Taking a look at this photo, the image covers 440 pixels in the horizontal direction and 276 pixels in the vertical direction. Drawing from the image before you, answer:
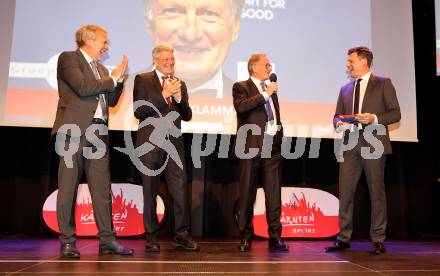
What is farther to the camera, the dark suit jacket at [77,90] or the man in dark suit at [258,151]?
A: the man in dark suit at [258,151]

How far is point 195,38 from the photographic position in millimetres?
4234

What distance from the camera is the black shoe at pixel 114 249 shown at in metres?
2.83

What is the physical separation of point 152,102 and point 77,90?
22.6 inches

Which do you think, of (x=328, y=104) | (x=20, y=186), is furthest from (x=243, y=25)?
(x=20, y=186)

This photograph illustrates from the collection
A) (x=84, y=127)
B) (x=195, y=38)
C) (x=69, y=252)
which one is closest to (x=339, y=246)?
(x=69, y=252)

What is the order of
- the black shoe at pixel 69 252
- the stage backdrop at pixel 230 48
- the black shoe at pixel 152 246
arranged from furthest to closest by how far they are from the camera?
the stage backdrop at pixel 230 48, the black shoe at pixel 152 246, the black shoe at pixel 69 252

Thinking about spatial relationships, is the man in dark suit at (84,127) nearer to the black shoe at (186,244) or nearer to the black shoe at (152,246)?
the black shoe at (152,246)

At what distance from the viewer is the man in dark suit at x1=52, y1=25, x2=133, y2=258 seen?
8.91 feet

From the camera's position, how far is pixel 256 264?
2.49 meters

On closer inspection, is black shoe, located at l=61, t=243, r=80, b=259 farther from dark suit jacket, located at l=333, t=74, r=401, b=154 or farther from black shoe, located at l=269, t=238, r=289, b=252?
dark suit jacket, located at l=333, t=74, r=401, b=154

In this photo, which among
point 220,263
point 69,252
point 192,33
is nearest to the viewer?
point 220,263

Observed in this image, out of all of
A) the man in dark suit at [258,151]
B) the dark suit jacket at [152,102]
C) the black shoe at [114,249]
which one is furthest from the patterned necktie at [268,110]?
the black shoe at [114,249]

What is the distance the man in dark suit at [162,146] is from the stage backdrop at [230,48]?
100 cm

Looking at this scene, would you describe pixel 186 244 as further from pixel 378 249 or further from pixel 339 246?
pixel 378 249
